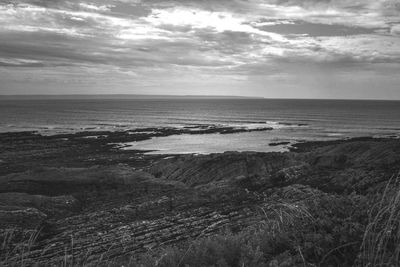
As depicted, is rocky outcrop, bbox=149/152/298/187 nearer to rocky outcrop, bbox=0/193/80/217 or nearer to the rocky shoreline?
the rocky shoreline

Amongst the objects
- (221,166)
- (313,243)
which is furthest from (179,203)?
(313,243)

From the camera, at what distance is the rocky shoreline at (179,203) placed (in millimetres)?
6625

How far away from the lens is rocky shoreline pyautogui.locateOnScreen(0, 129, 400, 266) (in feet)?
21.7

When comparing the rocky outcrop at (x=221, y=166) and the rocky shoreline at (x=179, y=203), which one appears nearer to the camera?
the rocky shoreline at (x=179, y=203)

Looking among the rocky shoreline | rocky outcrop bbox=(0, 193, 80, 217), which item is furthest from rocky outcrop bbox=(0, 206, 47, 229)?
rocky outcrop bbox=(0, 193, 80, 217)

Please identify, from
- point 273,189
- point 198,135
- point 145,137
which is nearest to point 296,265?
point 273,189

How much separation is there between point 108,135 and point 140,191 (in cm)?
5073

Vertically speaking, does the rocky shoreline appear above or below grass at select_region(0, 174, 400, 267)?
below

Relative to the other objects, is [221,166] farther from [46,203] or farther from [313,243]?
[313,243]

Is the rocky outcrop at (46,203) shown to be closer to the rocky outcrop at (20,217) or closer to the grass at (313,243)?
the rocky outcrop at (20,217)

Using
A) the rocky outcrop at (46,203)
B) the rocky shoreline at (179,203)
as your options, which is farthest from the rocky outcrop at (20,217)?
the rocky outcrop at (46,203)

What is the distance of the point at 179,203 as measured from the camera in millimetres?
19250

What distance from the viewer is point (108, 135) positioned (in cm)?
7325

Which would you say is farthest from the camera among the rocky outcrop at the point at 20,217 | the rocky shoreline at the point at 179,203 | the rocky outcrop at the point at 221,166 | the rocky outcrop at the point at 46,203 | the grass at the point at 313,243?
the rocky outcrop at the point at 221,166
